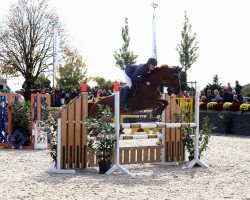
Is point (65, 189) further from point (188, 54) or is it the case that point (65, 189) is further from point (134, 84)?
point (188, 54)

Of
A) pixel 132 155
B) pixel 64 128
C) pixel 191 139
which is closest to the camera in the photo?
pixel 64 128

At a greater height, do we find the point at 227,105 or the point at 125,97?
the point at 227,105

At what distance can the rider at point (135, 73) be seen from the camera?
8.95 metres

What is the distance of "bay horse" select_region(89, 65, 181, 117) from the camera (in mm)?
9023

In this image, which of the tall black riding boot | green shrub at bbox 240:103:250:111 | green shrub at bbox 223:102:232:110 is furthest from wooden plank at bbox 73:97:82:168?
green shrub at bbox 223:102:232:110

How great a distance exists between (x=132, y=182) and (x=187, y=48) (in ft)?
97.3

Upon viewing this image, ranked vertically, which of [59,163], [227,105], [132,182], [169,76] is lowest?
[132,182]

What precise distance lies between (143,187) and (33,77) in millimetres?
30432

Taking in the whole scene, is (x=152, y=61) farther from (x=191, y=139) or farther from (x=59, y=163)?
(x=59, y=163)

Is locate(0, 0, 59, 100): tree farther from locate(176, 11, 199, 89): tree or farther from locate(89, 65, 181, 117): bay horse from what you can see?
locate(89, 65, 181, 117): bay horse

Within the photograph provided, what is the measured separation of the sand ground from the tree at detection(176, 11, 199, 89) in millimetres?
26303

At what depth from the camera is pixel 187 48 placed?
1399 inches

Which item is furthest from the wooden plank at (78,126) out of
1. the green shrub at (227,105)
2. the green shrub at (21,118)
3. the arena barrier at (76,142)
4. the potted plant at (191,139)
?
the green shrub at (227,105)

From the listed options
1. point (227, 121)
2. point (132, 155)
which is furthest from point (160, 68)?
point (227, 121)
